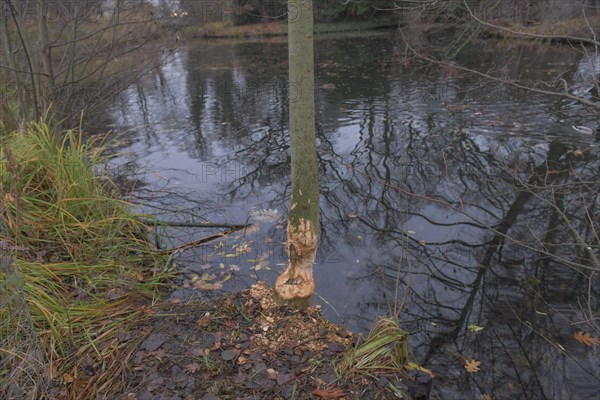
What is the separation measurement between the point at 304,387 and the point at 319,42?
21.9 meters

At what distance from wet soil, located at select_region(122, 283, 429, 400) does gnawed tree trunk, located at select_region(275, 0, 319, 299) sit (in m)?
0.28

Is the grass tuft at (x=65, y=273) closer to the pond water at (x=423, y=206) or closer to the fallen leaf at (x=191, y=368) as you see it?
the fallen leaf at (x=191, y=368)

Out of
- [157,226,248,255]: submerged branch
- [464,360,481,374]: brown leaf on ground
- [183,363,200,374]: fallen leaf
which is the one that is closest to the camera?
[183,363,200,374]: fallen leaf

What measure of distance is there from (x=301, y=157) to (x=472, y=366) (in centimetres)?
206

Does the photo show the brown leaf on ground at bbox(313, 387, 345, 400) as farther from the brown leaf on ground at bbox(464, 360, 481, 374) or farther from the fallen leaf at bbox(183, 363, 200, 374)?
the brown leaf on ground at bbox(464, 360, 481, 374)

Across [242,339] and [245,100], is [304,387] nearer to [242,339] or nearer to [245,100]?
[242,339]

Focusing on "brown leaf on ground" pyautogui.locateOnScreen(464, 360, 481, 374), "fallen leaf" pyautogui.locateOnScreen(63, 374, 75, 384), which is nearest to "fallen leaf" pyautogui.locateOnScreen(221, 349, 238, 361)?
"fallen leaf" pyautogui.locateOnScreen(63, 374, 75, 384)

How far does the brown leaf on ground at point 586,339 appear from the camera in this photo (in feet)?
11.4

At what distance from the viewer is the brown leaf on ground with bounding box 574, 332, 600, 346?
3.48 m

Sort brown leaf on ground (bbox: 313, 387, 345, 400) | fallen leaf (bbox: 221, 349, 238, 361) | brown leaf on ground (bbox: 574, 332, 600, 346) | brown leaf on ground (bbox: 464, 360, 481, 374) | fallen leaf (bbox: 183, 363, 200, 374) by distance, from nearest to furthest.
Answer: brown leaf on ground (bbox: 313, 387, 345, 400)
fallen leaf (bbox: 183, 363, 200, 374)
fallen leaf (bbox: 221, 349, 238, 361)
brown leaf on ground (bbox: 464, 360, 481, 374)
brown leaf on ground (bbox: 574, 332, 600, 346)

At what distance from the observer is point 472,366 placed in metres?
3.33

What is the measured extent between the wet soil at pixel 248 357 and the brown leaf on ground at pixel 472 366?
467 millimetres

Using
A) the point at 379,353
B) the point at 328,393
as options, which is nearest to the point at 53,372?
the point at 328,393

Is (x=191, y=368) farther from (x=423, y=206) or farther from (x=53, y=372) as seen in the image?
(x=423, y=206)
